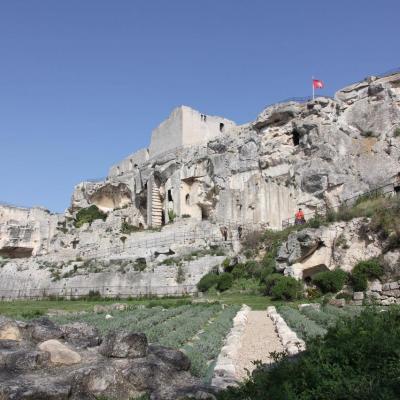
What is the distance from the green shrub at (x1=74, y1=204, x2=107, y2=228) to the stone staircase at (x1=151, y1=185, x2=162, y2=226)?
10520 mm

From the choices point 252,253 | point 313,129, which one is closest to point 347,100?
point 313,129

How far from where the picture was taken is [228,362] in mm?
8188

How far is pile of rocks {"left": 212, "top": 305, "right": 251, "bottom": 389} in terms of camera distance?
6.85 meters

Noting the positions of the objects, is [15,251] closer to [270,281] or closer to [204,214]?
[204,214]

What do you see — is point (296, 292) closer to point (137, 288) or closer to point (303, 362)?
point (137, 288)

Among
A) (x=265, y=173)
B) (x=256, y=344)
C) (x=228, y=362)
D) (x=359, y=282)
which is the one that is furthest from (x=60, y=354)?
(x=265, y=173)

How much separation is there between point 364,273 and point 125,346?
565 inches

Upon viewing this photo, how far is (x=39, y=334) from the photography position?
879cm

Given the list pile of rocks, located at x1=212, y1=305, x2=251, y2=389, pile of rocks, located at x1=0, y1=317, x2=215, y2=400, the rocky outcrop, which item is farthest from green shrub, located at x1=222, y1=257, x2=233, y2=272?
pile of rocks, located at x1=0, y1=317, x2=215, y2=400

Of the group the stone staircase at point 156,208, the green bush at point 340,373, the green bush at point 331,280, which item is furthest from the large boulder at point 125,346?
the stone staircase at point 156,208

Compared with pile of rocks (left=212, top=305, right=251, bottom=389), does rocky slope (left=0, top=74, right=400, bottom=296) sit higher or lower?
higher

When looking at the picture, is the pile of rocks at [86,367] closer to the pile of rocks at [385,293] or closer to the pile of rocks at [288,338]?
the pile of rocks at [288,338]

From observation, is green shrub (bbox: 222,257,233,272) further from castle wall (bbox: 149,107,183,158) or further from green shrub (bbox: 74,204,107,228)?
green shrub (bbox: 74,204,107,228)

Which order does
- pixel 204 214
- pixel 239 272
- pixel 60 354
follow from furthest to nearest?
pixel 204 214 < pixel 239 272 < pixel 60 354
